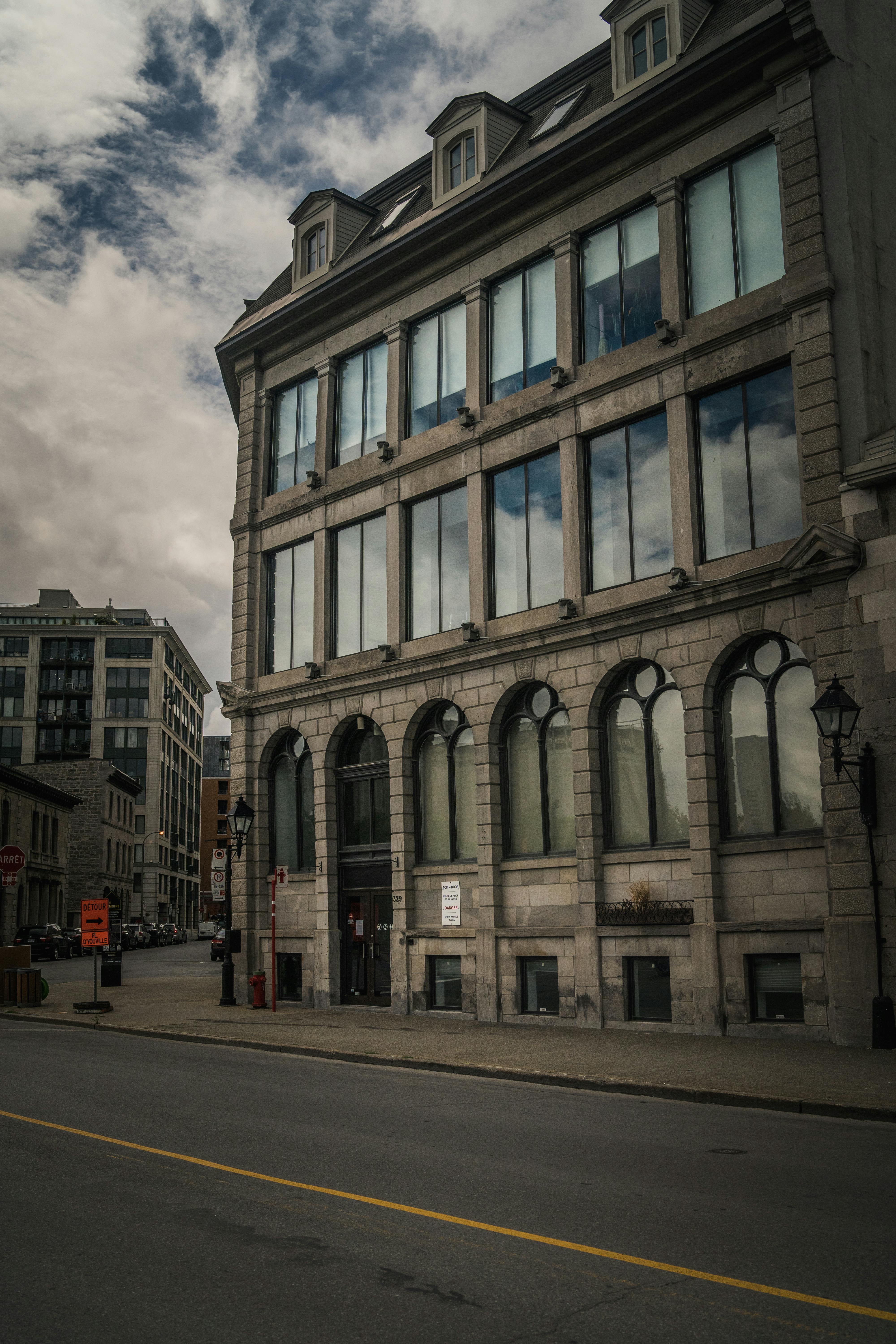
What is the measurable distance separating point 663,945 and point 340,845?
9450 millimetres

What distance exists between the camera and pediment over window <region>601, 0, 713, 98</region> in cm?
2103

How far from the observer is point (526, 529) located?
75.9ft

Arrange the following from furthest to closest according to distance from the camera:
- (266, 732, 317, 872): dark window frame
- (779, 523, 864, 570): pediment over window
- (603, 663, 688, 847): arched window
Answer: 1. (266, 732, 317, 872): dark window frame
2. (603, 663, 688, 847): arched window
3. (779, 523, 864, 570): pediment over window

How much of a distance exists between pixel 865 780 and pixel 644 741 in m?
4.73

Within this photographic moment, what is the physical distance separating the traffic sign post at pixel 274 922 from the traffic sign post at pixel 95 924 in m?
3.43

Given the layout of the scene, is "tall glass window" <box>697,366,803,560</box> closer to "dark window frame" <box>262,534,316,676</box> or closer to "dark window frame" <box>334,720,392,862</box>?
"dark window frame" <box>334,720,392,862</box>

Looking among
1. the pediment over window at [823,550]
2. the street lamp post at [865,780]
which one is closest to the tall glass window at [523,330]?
the pediment over window at [823,550]

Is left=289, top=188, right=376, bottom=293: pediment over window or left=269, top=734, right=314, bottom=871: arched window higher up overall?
left=289, top=188, right=376, bottom=293: pediment over window

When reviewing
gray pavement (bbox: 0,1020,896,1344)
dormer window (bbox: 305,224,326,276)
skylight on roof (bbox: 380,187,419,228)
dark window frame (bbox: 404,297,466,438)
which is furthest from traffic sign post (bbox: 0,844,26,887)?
skylight on roof (bbox: 380,187,419,228)

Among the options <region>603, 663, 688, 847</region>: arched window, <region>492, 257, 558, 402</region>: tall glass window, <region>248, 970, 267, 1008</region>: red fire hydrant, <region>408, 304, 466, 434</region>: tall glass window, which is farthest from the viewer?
<region>248, 970, 267, 1008</region>: red fire hydrant

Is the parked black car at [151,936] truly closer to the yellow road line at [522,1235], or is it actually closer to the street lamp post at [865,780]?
the street lamp post at [865,780]

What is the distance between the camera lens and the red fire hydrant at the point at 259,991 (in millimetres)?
26016

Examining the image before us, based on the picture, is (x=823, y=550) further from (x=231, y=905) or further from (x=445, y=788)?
(x=231, y=905)

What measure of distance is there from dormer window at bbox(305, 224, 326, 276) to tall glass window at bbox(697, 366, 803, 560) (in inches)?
503
